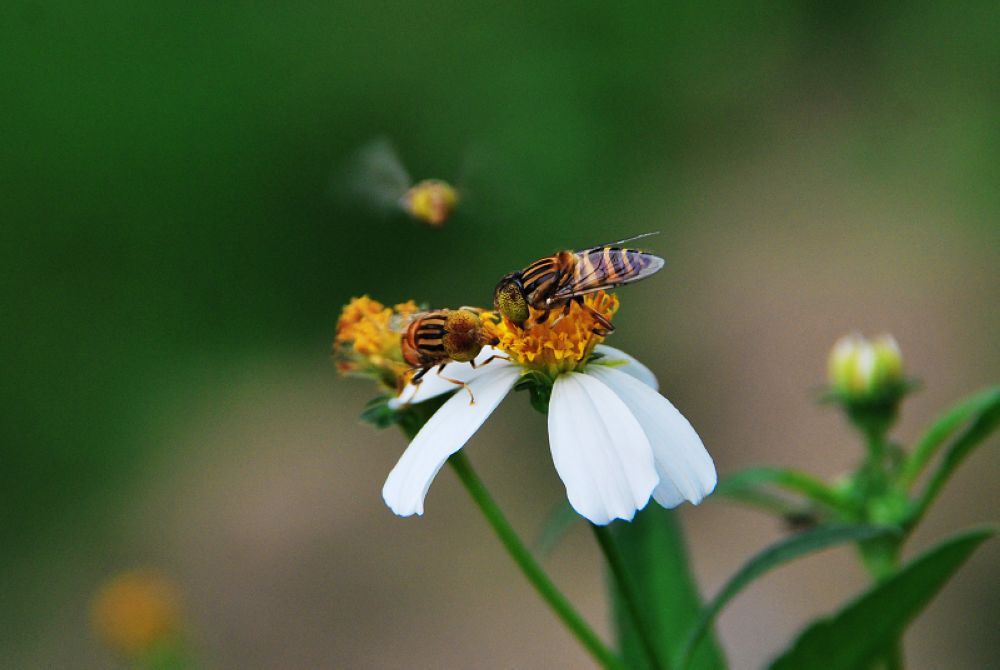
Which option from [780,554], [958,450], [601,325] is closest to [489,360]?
[601,325]

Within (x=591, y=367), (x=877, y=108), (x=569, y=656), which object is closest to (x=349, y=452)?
(x=569, y=656)

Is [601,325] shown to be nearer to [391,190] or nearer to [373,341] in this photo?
[373,341]

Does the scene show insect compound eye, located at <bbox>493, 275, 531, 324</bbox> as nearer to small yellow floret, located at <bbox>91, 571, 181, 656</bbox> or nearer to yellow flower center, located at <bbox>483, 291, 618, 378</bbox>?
yellow flower center, located at <bbox>483, 291, 618, 378</bbox>

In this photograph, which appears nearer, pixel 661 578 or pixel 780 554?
pixel 780 554

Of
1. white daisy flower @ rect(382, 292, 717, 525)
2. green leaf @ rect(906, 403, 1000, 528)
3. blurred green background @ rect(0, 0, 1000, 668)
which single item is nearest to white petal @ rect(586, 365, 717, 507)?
white daisy flower @ rect(382, 292, 717, 525)

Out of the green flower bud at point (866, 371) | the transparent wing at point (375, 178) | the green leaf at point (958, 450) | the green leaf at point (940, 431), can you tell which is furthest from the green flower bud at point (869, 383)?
the transparent wing at point (375, 178)

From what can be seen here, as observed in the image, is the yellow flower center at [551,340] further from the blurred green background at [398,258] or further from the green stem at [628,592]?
the blurred green background at [398,258]
